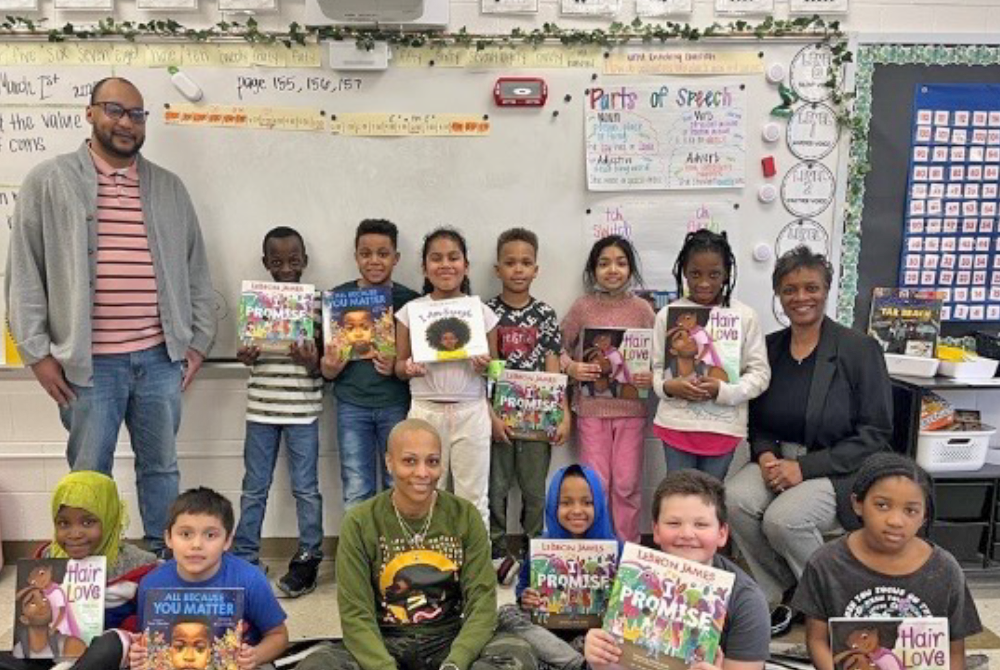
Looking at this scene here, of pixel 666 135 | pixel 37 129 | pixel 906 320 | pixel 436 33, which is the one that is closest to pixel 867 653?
pixel 906 320

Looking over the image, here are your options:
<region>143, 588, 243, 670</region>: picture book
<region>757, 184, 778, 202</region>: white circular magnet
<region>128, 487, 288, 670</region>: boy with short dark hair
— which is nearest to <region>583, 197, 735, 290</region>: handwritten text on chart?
<region>757, 184, 778, 202</region>: white circular magnet

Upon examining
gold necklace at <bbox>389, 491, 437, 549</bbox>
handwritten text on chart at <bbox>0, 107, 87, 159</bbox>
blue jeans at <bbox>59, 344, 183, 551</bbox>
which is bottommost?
gold necklace at <bbox>389, 491, 437, 549</bbox>

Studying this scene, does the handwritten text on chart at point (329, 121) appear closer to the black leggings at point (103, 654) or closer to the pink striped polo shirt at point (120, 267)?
the pink striped polo shirt at point (120, 267)

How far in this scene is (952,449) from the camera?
308 centimetres

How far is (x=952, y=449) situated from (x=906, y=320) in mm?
528

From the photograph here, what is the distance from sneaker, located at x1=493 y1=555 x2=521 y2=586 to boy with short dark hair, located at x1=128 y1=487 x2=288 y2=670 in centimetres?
116

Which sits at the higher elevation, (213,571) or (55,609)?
(213,571)

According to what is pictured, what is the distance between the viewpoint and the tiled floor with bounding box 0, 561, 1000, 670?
9.10 ft

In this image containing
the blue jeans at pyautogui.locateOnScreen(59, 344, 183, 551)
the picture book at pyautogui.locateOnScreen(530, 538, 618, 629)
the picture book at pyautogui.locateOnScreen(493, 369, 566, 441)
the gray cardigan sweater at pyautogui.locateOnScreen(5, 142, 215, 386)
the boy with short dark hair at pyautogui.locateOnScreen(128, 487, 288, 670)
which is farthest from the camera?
the picture book at pyautogui.locateOnScreen(493, 369, 566, 441)

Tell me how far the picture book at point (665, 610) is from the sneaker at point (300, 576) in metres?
1.58

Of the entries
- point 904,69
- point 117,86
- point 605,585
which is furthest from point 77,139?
point 904,69

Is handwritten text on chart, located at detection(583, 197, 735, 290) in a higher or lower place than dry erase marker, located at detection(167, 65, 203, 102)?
lower

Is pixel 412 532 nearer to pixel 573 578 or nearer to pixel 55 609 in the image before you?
pixel 573 578

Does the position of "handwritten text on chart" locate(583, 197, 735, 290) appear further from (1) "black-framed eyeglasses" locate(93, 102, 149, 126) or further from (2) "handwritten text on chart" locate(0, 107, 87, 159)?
(2) "handwritten text on chart" locate(0, 107, 87, 159)
